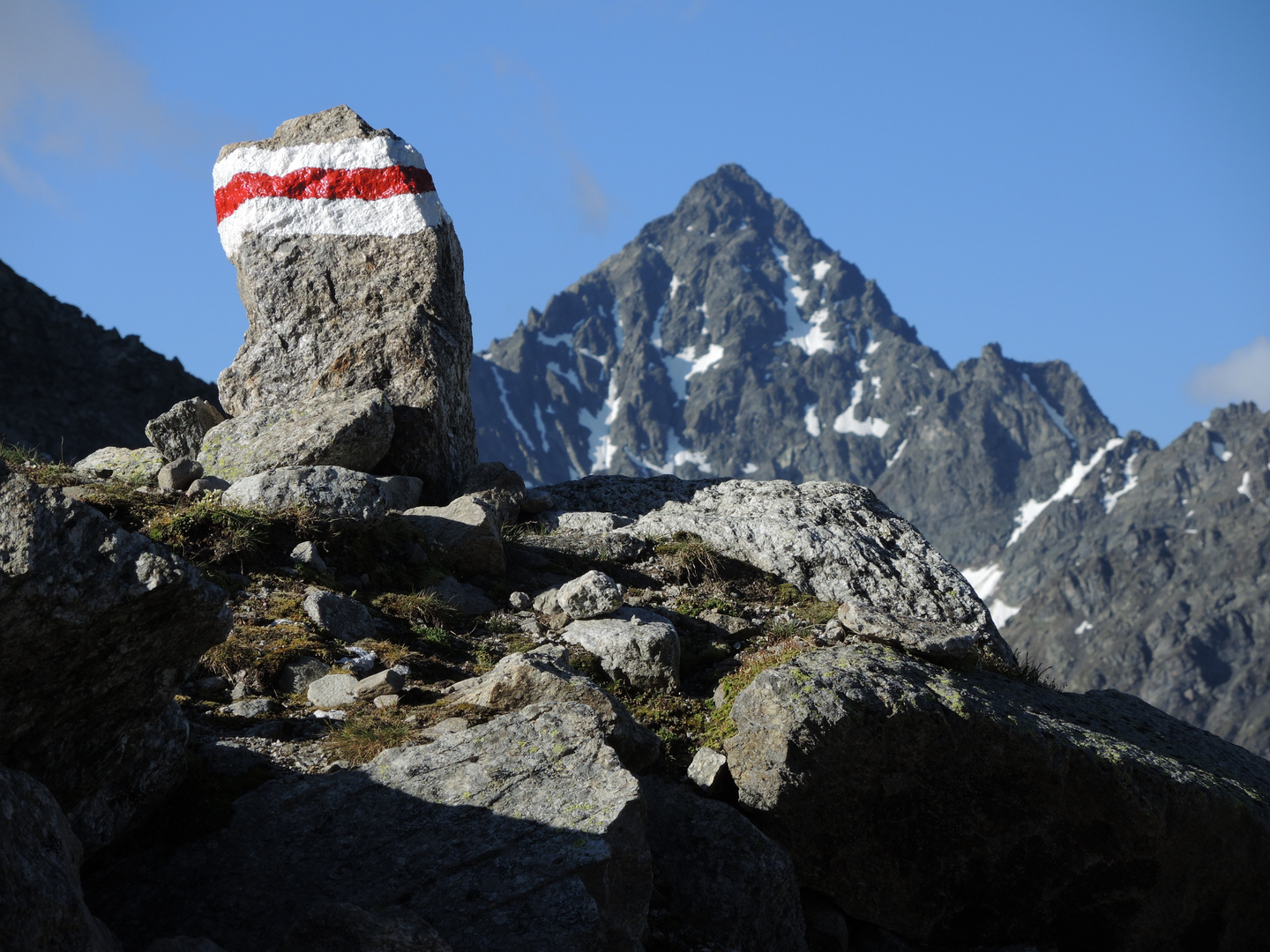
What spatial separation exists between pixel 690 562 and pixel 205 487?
20.5 feet

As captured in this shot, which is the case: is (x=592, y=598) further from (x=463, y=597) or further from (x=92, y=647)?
(x=92, y=647)

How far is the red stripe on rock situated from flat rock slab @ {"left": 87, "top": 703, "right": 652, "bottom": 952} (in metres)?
12.5

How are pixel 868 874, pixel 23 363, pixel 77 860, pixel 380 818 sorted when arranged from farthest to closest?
1. pixel 23 363
2. pixel 868 874
3. pixel 380 818
4. pixel 77 860

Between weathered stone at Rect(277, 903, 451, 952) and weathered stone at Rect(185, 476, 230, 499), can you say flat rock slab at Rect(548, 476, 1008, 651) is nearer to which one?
weathered stone at Rect(185, 476, 230, 499)

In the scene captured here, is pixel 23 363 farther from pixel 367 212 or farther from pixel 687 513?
pixel 687 513

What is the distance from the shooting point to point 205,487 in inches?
490

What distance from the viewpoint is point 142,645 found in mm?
5961

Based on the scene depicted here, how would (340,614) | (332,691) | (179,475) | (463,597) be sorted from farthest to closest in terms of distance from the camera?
(179,475) < (463,597) < (340,614) < (332,691)

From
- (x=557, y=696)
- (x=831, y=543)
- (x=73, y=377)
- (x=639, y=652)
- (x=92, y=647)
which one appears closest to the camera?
(x=92, y=647)

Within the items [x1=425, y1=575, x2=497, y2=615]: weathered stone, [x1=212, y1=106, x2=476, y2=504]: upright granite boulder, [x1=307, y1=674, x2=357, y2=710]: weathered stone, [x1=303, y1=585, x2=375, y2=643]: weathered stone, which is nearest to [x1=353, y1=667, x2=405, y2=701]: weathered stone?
[x1=307, y1=674, x2=357, y2=710]: weathered stone

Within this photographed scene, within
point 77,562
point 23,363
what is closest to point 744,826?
point 77,562

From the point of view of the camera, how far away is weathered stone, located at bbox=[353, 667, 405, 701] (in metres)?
8.76

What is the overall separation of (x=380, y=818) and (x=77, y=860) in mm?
1950

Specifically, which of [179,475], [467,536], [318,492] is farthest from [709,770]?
[179,475]
